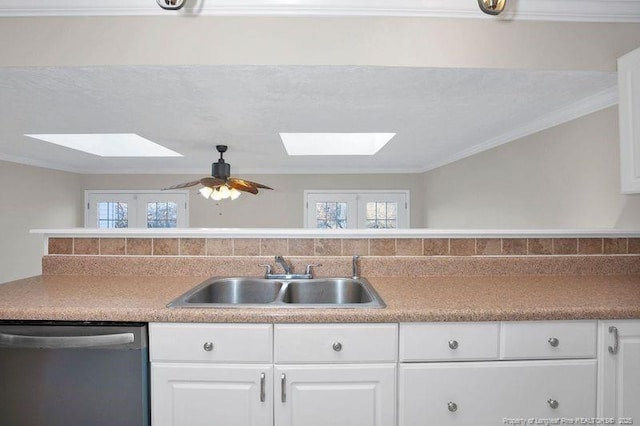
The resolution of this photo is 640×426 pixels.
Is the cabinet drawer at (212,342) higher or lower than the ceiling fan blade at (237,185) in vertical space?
lower

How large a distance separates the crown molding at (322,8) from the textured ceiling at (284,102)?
259 mm

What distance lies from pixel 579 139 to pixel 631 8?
2.56 feet

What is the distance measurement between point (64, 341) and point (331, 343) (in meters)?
0.96

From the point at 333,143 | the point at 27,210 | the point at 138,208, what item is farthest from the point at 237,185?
the point at 27,210

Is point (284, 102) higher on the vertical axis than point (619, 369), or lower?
higher

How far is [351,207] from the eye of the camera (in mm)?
4883

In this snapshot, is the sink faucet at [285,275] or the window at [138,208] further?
the window at [138,208]

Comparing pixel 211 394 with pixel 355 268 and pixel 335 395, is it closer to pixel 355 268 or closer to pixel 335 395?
pixel 335 395

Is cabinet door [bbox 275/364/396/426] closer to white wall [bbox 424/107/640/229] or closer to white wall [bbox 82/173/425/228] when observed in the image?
white wall [bbox 424/107/640/229]

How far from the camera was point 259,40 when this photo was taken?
4.76ft

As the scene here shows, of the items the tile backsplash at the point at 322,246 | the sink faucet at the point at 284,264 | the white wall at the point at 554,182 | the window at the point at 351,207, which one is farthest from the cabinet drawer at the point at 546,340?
the window at the point at 351,207

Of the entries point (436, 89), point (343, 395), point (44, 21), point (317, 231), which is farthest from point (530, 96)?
point (44, 21)

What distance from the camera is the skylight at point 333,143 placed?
359 cm

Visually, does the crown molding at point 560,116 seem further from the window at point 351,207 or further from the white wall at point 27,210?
the white wall at point 27,210
